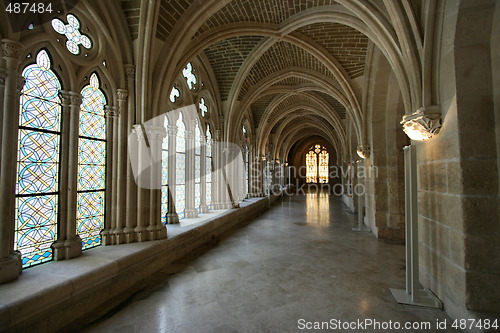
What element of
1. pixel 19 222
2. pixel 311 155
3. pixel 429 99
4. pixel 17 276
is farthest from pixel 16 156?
pixel 311 155

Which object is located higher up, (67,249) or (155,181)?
(155,181)

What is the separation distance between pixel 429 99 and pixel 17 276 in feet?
16.1

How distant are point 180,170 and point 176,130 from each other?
970mm

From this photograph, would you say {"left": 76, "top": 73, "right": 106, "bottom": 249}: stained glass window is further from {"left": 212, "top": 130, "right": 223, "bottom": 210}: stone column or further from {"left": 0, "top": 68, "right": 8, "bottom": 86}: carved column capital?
{"left": 212, "top": 130, "right": 223, "bottom": 210}: stone column

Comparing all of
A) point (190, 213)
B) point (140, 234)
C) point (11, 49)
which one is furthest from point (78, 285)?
point (190, 213)

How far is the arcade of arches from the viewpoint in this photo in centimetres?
242

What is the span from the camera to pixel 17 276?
8.30 ft

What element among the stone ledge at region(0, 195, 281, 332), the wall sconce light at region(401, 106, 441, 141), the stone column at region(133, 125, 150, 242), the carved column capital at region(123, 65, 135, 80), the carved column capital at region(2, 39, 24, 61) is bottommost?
the stone ledge at region(0, 195, 281, 332)

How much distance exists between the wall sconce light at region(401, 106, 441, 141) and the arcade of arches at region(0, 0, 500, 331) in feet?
0.05

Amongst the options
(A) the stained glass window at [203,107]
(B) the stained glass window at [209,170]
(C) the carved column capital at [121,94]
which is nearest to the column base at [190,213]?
(B) the stained glass window at [209,170]

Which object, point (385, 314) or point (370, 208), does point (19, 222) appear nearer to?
point (385, 314)

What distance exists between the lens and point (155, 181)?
439 centimetres

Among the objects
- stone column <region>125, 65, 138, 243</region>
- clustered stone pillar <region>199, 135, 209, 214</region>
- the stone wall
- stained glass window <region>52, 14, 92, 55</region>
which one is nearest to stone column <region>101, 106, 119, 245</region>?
stone column <region>125, 65, 138, 243</region>

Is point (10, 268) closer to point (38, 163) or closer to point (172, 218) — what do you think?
point (38, 163)
